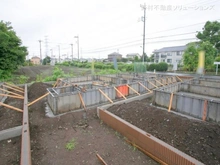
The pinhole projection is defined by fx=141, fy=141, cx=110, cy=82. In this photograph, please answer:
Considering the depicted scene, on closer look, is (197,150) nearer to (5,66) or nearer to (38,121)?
(38,121)

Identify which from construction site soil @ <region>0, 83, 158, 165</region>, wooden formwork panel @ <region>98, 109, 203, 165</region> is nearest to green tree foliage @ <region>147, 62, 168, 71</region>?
construction site soil @ <region>0, 83, 158, 165</region>

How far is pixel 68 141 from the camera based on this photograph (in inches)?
167

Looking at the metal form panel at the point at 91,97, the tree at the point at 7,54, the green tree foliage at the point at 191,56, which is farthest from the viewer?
the green tree foliage at the point at 191,56

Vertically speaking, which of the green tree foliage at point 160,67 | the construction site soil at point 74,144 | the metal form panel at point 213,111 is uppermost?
the green tree foliage at point 160,67

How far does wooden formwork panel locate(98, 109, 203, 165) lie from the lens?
285 cm

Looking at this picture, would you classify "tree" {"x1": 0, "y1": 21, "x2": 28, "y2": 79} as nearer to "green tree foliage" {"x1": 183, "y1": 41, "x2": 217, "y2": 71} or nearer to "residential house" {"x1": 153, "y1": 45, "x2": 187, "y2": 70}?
"green tree foliage" {"x1": 183, "y1": 41, "x2": 217, "y2": 71}

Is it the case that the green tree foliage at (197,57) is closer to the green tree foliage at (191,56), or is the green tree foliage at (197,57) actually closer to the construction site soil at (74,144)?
the green tree foliage at (191,56)

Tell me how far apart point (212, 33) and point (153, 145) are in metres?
30.6

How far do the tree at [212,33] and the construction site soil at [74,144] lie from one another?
95.4 feet

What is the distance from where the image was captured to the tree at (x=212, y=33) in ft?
83.1

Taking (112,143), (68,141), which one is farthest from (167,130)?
(68,141)

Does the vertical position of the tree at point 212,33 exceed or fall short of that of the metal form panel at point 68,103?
it exceeds it

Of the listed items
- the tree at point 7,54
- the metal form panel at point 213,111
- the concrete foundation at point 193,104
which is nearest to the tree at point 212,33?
the concrete foundation at point 193,104

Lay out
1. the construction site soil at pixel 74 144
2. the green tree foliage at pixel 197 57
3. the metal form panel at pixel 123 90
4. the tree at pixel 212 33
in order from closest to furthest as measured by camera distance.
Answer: the construction site soil at pixel 74 144
the metal form panel at pixel 123 90
the green tree foliage at pixel 197 57
the tree at pixel 212 33
